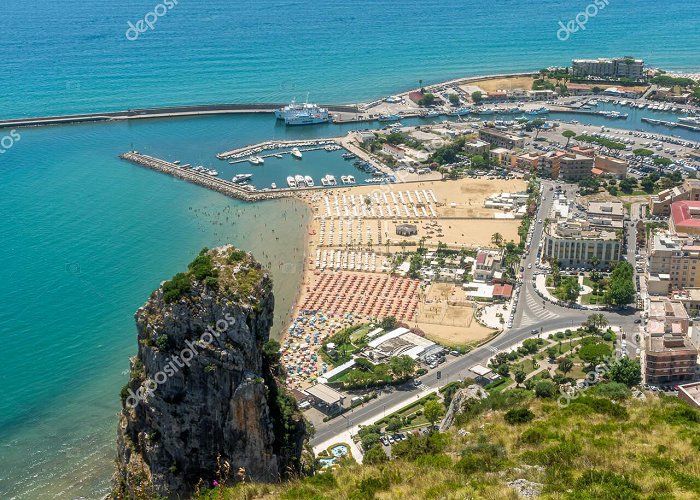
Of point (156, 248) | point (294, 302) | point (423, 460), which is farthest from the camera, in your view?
point (156, 248)

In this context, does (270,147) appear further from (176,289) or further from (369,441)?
(176,289)

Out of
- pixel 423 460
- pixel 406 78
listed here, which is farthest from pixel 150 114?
pixel 423 460

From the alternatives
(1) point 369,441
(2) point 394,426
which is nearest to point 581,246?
(2) point 394,426

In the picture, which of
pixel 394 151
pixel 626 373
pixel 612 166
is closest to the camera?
pixel 626 373

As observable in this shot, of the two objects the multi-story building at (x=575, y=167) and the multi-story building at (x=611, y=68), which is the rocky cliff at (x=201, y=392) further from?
the multi-story building at (x=611, y=68)

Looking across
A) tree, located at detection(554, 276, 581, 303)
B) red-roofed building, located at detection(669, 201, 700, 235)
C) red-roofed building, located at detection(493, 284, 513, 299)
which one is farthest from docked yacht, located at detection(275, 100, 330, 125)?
tree, located at detection(554, 276, 581, 303)

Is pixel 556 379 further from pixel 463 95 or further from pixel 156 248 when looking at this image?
pixel 463 95
